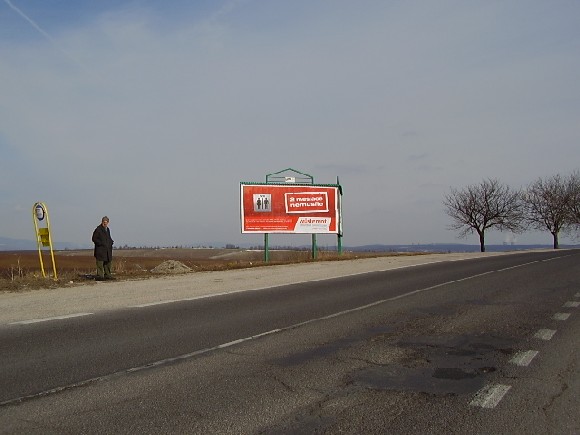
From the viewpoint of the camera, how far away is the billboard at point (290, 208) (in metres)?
30.2

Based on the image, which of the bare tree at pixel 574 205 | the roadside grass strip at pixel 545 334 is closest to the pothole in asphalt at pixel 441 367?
the roadside grass strip at pixel 545 334

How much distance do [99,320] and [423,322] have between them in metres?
5.53

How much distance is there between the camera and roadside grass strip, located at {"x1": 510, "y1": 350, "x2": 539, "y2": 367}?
6.36 m

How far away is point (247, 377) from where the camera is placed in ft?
19.2

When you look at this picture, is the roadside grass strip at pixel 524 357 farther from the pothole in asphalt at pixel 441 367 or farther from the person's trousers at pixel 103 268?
Result: the person's trousers at pixel 103 268

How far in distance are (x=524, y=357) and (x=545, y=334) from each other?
167 centimetres

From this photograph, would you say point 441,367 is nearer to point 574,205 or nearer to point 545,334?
point 545,334

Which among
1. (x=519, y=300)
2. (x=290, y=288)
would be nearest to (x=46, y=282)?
(x=290, y=288)

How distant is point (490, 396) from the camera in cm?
515

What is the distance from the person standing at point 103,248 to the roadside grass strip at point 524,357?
42.3 feet

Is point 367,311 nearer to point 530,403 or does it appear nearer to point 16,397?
point 530,403

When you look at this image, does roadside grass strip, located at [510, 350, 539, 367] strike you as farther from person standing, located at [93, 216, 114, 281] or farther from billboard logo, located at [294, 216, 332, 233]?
billboard logo, located at [294, 216, 332, 233]

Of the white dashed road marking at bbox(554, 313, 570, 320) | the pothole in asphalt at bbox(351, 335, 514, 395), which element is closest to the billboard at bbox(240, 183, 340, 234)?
the white dashed road marking at bbox(554, 313, 570, 320)

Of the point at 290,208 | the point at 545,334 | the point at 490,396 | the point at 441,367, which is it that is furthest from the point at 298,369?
the point at 290,208
